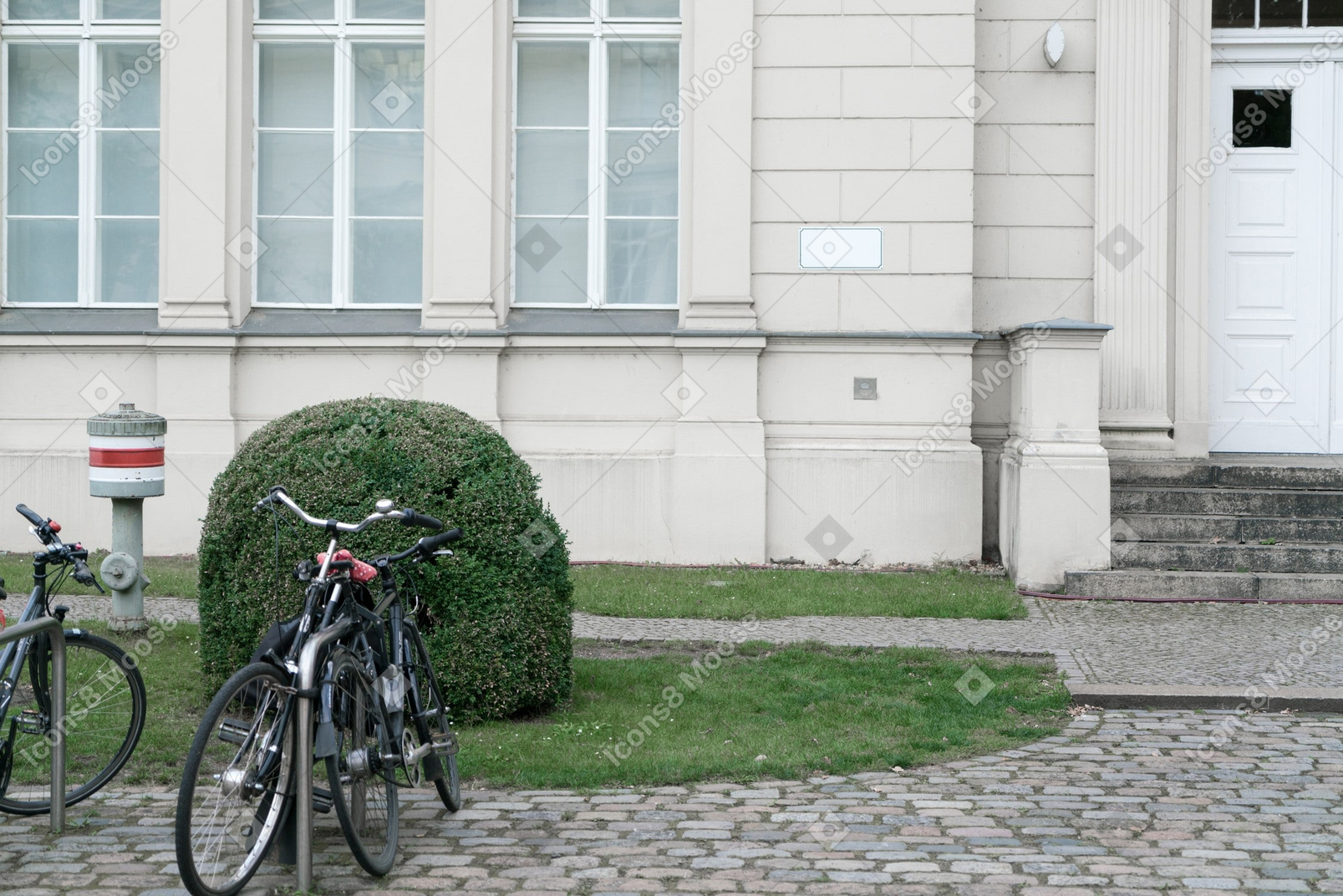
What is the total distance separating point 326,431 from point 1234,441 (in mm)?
8087

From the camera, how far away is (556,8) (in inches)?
450

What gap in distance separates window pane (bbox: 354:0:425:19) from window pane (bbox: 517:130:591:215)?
131cm

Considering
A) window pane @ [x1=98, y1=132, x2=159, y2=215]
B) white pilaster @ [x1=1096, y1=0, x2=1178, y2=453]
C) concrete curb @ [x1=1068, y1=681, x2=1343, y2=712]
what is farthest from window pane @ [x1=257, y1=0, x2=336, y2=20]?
concrete curb @ [x1=1068, y1=681, x2=1343, y2=712]

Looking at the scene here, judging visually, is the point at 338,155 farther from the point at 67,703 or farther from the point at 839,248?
the point at 67,703

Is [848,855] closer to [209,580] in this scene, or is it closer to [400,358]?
[209,580]

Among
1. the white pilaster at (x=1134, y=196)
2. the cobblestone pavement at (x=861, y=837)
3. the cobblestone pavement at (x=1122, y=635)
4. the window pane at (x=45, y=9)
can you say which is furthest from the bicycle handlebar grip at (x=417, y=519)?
the window pane at (x=45, y=9)

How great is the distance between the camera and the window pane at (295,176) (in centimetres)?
1159

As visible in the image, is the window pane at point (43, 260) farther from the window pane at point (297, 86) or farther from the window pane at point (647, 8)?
the window pane at point (647, 8)

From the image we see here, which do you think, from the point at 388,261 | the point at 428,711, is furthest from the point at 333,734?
the point at 388,261

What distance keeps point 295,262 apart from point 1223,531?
7549 mm

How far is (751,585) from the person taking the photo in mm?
9672

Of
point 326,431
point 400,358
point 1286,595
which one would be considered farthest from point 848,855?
point 400,358

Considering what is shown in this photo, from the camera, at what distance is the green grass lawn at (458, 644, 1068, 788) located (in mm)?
5465

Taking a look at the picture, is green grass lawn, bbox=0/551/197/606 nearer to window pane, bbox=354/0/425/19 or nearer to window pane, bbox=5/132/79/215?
window pane, bbox=5/132/79/215
